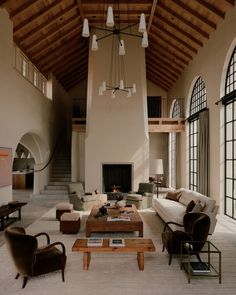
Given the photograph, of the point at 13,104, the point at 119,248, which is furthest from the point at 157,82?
the point at 119,248

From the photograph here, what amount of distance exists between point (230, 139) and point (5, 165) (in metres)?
6.54

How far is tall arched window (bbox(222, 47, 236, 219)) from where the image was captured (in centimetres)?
766

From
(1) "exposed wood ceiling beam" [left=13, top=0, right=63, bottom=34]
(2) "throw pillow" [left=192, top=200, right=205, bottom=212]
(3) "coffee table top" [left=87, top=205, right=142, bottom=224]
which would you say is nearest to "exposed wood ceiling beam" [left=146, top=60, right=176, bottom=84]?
(1) "exposed wood ceiling beam" [left=13, top=0, right=63, bottom=34]

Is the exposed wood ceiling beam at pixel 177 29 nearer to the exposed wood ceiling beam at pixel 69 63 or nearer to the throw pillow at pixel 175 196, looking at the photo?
the exposed wood ceiling beam at pixel 69 63

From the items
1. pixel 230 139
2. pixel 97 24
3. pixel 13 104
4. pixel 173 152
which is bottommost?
pixel 173 152

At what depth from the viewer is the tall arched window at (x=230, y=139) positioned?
Answer: 7.66 m

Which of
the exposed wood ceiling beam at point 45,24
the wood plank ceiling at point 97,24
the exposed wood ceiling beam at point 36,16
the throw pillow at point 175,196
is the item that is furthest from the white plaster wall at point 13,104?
the throw pillow at point 175,196

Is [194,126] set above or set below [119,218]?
above

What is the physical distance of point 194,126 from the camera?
1119 centimetres

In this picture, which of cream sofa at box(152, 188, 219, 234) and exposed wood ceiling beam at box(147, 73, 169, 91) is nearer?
cream sofa at box(152, 188, 219, 234)

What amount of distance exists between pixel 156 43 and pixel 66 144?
303 inches

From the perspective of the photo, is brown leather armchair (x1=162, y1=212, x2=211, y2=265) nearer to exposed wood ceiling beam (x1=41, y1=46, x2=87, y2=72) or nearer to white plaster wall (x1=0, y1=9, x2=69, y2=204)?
white plaster wall (x1=0, y1=9, x2=69, y2=204)

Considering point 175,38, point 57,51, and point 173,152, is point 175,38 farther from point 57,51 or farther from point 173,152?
point 173,152

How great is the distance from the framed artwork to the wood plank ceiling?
3728mm
